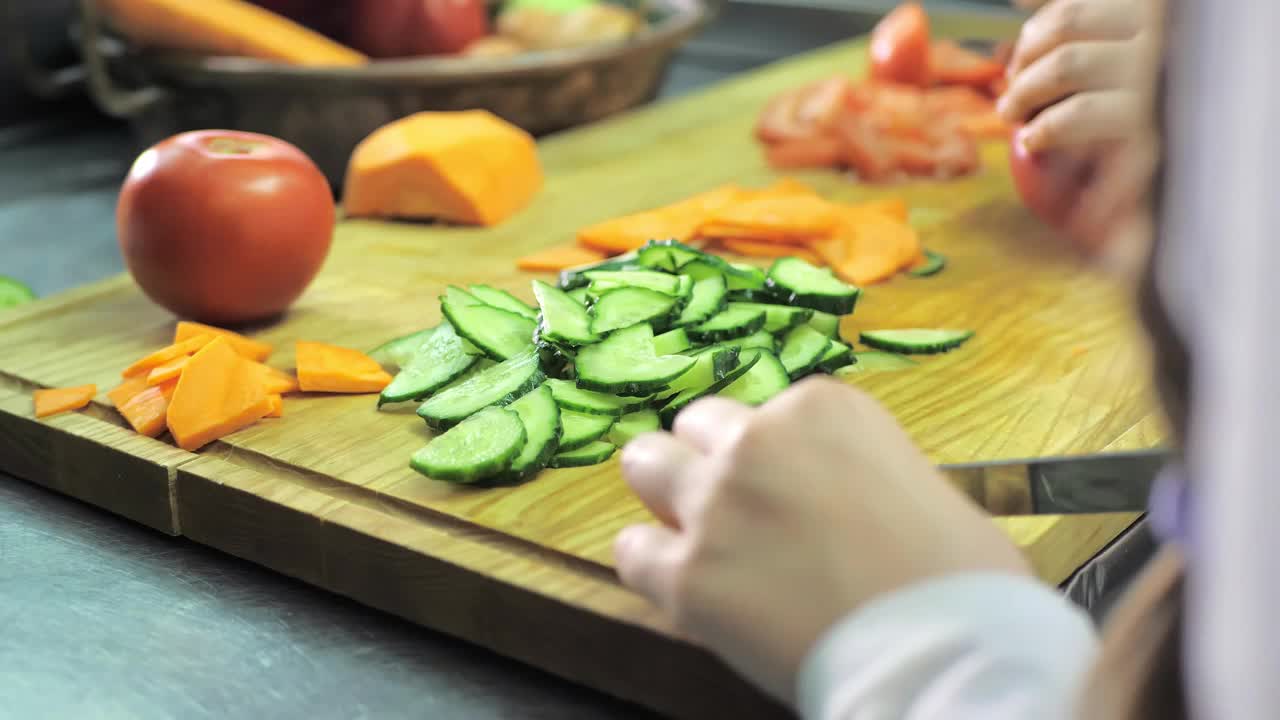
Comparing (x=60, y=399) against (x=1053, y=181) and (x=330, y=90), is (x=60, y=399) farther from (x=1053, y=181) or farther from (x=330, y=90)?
(x=1053, y=181)

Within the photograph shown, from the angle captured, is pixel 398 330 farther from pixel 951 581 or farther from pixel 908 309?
pixel 951 581

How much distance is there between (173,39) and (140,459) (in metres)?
1.05

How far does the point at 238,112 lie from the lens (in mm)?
1888

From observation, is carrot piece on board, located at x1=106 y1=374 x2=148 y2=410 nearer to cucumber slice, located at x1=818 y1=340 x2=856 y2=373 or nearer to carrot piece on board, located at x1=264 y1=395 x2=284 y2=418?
carrot piece on board, located at x1=264 y1=395 x2=284 y2=418

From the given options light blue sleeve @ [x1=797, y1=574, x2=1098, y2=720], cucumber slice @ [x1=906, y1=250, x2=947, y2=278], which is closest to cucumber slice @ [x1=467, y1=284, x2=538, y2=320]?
cucumber slice @ [x1=906, y1=250, x2=947, y2=278]

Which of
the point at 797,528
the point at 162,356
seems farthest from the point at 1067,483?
the point at 162,356

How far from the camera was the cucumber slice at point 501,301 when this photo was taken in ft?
4.20

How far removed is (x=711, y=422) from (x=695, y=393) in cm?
40

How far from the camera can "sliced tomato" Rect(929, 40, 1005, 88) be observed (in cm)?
221

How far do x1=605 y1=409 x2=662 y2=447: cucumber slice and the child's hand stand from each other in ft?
1.22

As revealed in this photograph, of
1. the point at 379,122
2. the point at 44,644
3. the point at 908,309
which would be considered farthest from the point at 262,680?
the point at 379,122

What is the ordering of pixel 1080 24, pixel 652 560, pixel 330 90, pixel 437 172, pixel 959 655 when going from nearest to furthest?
pixel 959 655
pixel 652 560
pixel 1080 24
pixel 437 172
pixel 330 90

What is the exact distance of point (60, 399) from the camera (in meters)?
1.19

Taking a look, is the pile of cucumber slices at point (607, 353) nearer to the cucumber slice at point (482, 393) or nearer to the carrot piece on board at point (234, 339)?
the cucumber slice at point (482, 393)
